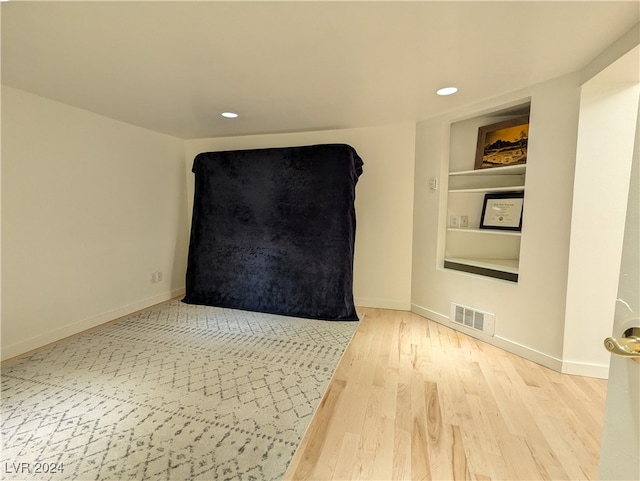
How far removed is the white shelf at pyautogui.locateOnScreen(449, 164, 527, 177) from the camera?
2.41m

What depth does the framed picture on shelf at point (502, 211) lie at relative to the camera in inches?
100

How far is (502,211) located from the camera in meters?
2.67

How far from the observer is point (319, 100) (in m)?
2.44

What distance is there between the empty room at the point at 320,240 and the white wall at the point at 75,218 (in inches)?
0.8

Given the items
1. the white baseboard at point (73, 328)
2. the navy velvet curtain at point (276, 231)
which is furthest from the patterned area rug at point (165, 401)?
the navy velvet curtain at point (276, 231)

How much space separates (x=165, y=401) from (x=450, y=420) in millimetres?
1697

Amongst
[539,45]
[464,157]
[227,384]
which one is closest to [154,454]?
[227,384]

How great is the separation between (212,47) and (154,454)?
2178mm

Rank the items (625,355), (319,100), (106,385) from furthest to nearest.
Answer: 1. (319,100)
2. (106,385)
3. (625,355)

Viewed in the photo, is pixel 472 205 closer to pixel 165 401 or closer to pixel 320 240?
pixel 320 240

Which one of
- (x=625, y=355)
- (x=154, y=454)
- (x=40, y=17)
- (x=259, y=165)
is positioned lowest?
(x=154, y=454)

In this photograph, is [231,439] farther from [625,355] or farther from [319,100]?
[319,100]

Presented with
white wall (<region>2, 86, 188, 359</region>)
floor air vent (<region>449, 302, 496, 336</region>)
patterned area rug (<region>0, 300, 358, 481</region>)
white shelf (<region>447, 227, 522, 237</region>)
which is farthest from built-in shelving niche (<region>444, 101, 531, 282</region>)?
white wall (<region>2, 86, 188, 359</region>)

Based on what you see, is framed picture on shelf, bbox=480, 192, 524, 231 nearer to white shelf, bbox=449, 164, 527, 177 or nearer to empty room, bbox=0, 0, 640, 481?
empty room, bbox=0, 0, 640, 481
